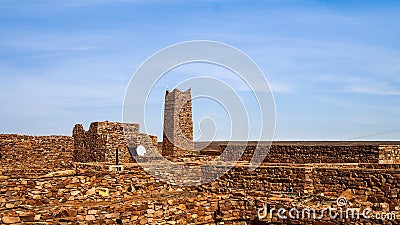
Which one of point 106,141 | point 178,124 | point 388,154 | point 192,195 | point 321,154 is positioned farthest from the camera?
point 178,124

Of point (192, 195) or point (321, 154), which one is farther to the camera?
point (321, 154)

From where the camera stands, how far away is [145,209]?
33.2 ft

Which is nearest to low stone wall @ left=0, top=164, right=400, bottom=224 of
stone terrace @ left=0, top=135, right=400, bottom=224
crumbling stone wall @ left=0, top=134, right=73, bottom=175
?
Result: stone terrace @ left=0, top=135, right=400, bottom=224

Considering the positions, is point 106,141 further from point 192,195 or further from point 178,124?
point 192,195

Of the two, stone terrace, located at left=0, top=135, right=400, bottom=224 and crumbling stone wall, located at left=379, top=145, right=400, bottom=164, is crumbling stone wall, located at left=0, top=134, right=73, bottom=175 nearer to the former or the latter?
stone terrace, located at left=0, top=135, right=400, bottom=224

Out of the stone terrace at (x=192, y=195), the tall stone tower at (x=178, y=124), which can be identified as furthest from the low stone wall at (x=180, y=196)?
the tall stone tower at (x=178, y=124)

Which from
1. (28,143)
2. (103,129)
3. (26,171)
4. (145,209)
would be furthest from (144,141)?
(145,209)

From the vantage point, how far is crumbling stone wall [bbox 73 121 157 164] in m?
23.4

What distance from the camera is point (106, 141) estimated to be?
23297 mm

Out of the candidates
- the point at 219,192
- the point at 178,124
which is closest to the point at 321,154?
the point at 219,192

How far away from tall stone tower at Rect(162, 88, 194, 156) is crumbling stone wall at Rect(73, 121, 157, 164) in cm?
152

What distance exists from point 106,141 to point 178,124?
322 cm

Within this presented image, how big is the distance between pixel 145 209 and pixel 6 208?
2723mm

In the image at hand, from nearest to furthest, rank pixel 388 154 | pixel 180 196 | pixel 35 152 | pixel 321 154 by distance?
pixel 180 196
pixel 388 154
pixel 321 154
pixel 35 152
